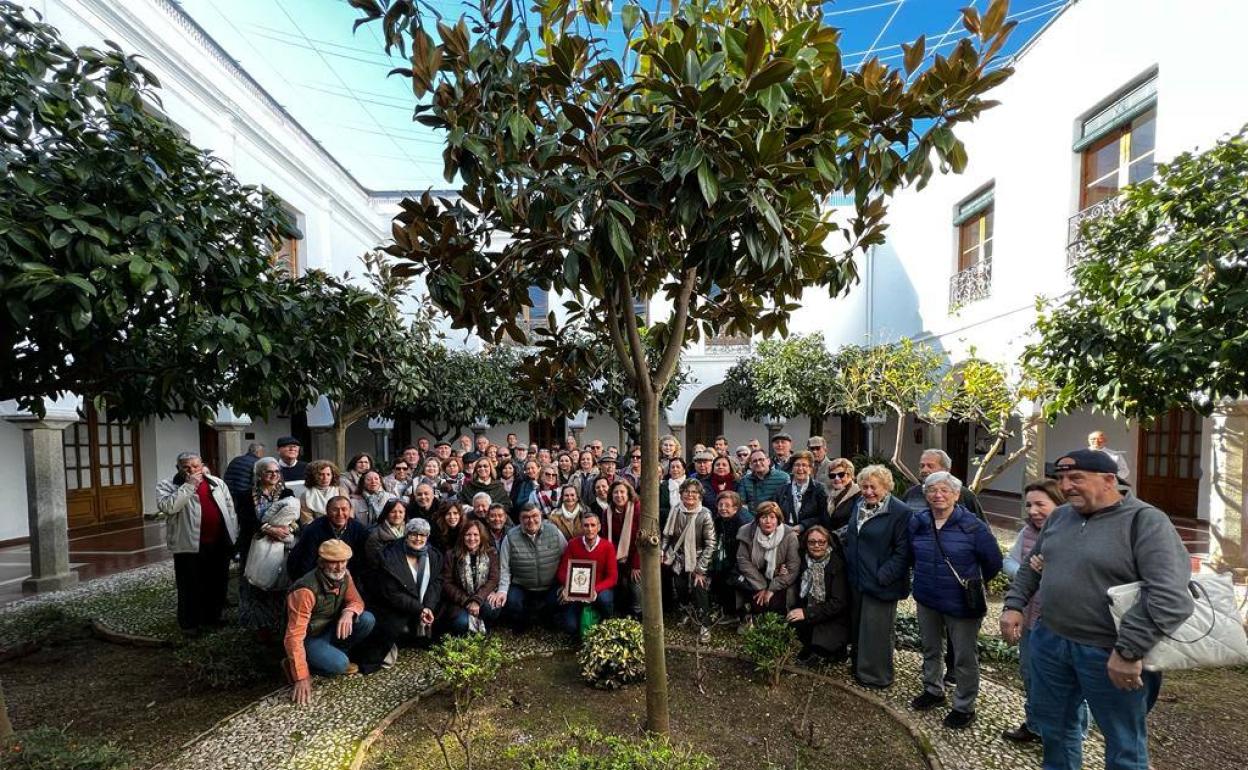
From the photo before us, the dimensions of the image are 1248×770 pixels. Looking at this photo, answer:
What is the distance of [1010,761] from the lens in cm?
303

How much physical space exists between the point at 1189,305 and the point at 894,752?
3.37 m

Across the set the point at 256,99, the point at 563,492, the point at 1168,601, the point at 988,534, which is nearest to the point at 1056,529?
the point at 1168,601

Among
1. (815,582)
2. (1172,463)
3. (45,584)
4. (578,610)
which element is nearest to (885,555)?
(815,582)

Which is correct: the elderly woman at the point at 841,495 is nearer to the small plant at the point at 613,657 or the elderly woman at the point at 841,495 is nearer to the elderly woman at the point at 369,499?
the small plant at the point at 613,657

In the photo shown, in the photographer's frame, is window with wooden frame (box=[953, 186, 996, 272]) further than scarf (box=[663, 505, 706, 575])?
Yes

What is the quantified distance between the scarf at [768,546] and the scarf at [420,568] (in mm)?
2572

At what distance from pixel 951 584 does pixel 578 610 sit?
2.75m

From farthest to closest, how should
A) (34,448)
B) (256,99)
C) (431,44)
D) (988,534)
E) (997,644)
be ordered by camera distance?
(256,99)
(34,448)
(997,644)
(988,534)
(431,44)

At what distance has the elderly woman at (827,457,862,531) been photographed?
4.78m

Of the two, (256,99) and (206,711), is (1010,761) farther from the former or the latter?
(256,99)

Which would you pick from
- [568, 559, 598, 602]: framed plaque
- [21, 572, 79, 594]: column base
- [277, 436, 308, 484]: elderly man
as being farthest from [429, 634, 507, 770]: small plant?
[21, 572, 79, 594]: column base

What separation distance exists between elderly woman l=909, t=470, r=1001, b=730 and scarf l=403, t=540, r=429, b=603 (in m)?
3.45

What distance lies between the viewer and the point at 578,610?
15.6 ft

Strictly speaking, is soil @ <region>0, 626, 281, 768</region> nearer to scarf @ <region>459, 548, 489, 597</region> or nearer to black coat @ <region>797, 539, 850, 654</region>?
scarf @ <region>459, 548, 489, 597</region>
